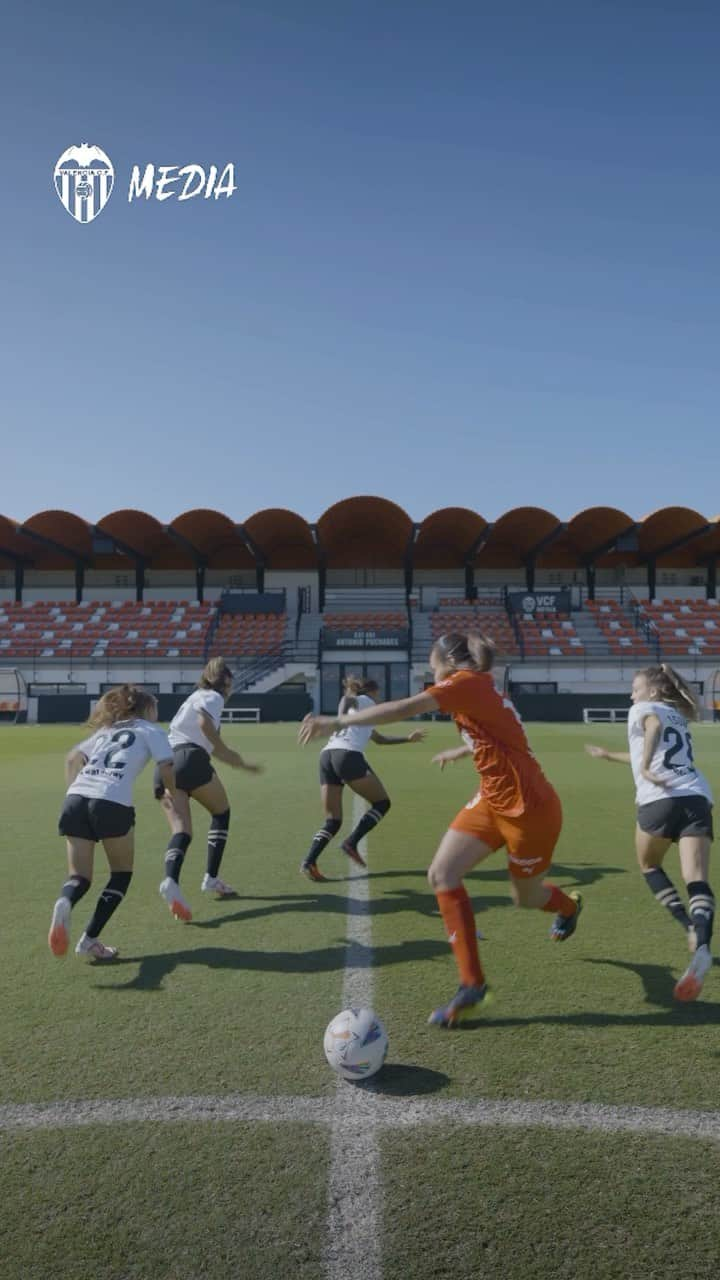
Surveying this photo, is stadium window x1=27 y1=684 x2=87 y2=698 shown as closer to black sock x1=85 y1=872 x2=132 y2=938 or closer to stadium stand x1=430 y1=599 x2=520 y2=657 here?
stadium stand x1=430 y1=599 x2=520 y2=657

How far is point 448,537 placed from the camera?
156 ft

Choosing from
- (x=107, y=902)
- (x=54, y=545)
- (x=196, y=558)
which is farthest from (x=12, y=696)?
(x=107, y=902)

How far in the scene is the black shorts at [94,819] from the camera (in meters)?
4.57

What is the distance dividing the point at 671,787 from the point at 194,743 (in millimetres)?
3612

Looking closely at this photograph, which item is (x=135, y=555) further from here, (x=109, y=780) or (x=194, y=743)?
(x=109, y=780)

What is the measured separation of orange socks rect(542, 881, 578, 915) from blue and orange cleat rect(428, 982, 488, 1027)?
914 millimetres

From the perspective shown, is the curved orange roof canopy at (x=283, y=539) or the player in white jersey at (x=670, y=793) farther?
the curved orange roof canopy at (x=283, y=539)

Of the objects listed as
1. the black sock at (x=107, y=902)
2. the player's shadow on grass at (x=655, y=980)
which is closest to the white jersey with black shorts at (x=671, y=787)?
the player's shadow on grass at (x=655, y=980)

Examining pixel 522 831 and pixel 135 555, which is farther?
pixel 135 555

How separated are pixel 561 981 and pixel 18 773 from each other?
1385 centimetres

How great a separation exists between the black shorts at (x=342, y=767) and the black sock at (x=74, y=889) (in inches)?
106

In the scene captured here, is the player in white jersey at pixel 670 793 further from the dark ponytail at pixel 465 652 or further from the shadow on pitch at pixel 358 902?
the shadow on pitch at pixel 358 902

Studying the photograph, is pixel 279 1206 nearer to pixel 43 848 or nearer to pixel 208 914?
pixel 208 914

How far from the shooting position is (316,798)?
12.2 m
